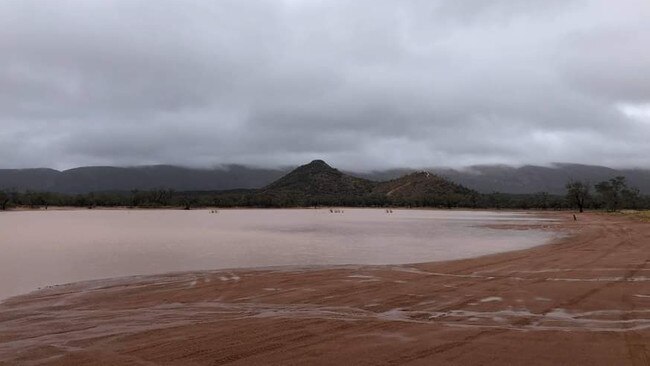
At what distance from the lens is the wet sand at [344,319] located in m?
7.98

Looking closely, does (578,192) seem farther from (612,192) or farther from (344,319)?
(344,319)

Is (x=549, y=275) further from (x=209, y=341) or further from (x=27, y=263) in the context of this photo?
(x=27, y=263)

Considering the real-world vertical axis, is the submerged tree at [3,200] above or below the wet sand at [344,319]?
above

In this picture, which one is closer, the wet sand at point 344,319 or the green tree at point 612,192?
the wet sand at point 344,319

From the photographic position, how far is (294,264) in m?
23.2

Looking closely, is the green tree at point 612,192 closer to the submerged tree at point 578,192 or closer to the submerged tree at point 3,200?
the submerged tree at point 578,192

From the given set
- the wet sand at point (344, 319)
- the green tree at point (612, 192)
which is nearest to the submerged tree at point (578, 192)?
the green tree at point (612, 192)

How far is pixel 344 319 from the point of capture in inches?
417

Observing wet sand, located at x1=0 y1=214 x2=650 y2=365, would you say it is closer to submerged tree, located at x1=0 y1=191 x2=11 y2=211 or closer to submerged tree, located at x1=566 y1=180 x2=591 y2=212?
submerged tree, located at x1=566 y1=180 x2=591 y2=212

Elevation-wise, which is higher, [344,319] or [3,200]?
[3,200]

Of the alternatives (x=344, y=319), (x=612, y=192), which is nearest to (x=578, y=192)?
(x=612, y=192)

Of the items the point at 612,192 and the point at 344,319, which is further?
the point at 612,192

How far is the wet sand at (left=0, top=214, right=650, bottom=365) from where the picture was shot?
26.2 ft

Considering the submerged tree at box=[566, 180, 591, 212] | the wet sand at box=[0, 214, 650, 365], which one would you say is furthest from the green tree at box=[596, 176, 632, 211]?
the wet sand at box=[0, 214, 650, 365]
